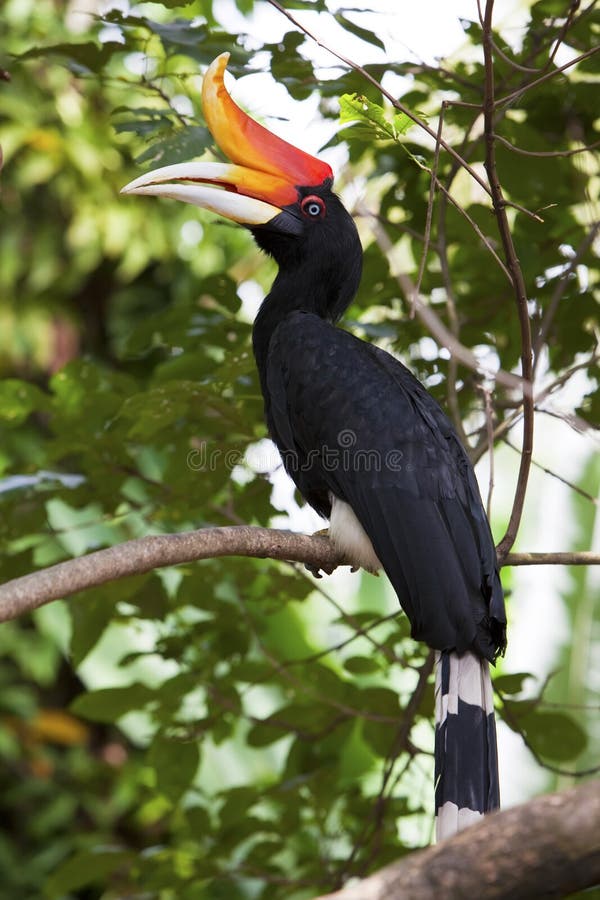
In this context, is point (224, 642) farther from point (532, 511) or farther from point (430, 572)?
point (532, 511)

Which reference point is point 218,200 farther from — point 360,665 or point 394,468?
point 360,665

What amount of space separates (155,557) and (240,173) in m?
1.63

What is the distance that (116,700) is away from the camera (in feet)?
9.90

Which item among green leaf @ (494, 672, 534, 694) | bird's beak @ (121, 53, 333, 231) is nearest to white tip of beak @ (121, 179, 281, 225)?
bird's beak @ (121, 53, 333, 231)

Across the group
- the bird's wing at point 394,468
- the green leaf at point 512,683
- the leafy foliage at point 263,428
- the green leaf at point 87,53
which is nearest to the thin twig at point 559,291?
the leafy foliage at point 263,428

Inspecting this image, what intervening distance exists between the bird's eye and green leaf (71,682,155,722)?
1.51 metres

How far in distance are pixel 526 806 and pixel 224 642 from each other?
81.2 inches

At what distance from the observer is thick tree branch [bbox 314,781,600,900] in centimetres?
119

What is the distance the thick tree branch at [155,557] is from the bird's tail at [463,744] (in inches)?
11.2

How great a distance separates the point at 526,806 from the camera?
1227 mm

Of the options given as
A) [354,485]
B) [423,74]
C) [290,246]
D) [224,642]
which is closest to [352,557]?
[354,485]

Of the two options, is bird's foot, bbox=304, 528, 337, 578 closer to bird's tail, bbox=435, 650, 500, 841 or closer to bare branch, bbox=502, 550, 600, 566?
A: bird's tail, bbox=435, 650, 500, 841

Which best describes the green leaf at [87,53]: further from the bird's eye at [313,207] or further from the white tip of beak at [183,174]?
the bird's eye at [313,207]

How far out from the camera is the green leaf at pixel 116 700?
3.01m
